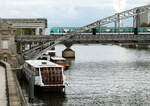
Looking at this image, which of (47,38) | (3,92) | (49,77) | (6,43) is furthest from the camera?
(47,38)

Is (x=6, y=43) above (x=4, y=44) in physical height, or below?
above

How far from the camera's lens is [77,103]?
36625mm

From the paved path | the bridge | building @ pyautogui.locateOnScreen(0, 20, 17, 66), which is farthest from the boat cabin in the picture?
building @ pyautogui.locateOnScreen(0, 20, 17, 66)

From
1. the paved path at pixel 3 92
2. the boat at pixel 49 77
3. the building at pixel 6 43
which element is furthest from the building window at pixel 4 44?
the paved path at pixel 3 92

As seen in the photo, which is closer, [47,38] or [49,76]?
[49,76]

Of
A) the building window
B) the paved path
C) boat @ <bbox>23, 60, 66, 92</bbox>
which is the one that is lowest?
boat @ <bbox>23, 60, 66, 92</bbox>

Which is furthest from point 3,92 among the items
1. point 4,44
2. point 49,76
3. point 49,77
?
point 4,44

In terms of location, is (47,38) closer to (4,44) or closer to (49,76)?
(4,44)

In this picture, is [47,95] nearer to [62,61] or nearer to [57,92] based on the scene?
[57,92]

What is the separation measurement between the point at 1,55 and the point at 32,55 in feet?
45.1

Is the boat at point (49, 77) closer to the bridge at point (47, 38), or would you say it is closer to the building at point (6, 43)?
the bridge at point (47, 38)

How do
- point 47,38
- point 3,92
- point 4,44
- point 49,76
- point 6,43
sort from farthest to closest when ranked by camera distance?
point 47,38
point 6,43
point 4,44
point 49,76
point 3,92

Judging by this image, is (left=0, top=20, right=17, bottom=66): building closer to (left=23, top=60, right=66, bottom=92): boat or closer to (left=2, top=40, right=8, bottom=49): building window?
(left=2, top=40, right=8, bottom=49): building window

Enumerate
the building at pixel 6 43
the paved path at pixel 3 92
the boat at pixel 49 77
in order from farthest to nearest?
the building at pixel 6 43, the boat at pixel 49 77, the paved path at pixel 3 92
